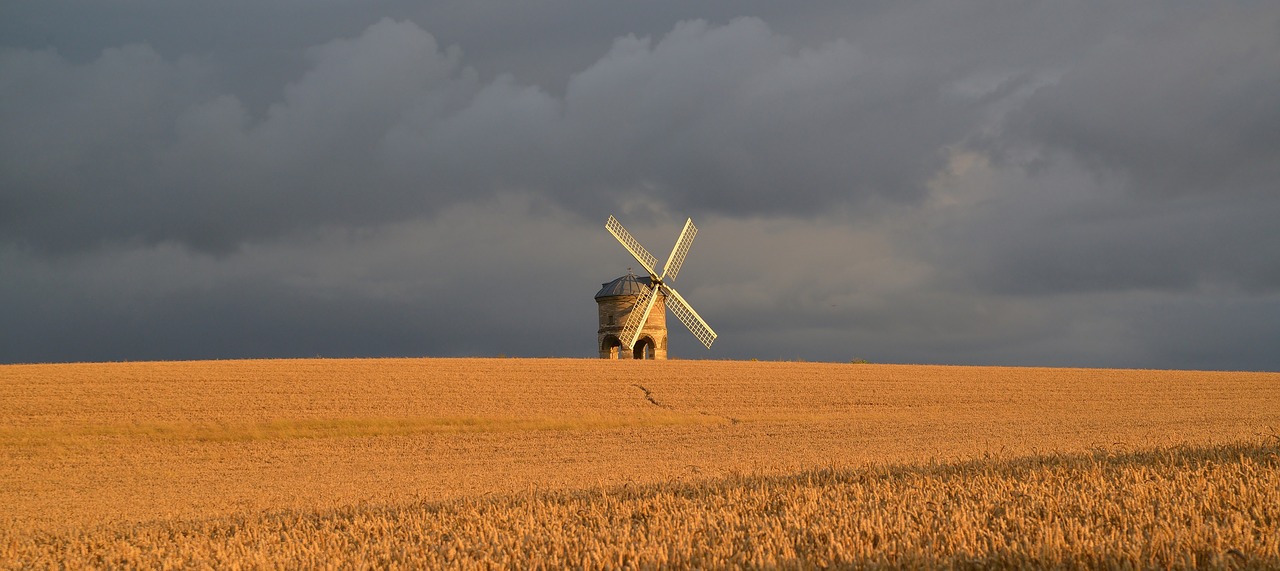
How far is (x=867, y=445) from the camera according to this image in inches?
846

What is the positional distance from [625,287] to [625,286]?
0.08 metres

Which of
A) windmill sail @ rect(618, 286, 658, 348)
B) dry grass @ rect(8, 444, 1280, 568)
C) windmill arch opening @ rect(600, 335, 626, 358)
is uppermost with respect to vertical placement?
windmill sail @ rect(618, 286, 658, 348)

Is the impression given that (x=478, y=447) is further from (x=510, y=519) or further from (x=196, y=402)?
(x=510, y=519)

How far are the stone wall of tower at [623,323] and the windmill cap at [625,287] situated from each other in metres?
0.20

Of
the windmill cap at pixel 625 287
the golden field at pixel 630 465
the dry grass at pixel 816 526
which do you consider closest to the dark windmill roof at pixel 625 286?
the windmill cap at pixel 625 287

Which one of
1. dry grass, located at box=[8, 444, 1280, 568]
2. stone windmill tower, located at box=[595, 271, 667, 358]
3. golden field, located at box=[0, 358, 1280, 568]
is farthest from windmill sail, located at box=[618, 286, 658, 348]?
dry grass, located at box=[8, 444, 1280, 568]

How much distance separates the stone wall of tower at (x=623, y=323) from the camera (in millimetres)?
46531

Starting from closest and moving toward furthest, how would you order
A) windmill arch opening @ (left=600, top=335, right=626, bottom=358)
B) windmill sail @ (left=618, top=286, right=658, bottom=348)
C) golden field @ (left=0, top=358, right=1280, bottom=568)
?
golden field @ (left=0, top=358, right=1280, bottom=568)
windmill sail @ (left=618, top=286, right=658, bottom=348)
windmill arch opening @ (left=600, top=335, right=626, bottom=358)

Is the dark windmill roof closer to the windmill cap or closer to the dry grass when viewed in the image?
the windmill cap

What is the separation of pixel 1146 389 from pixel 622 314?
22.5 meters

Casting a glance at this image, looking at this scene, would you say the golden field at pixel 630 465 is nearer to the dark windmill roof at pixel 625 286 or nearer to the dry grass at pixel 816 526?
the dry grass at pixel 816 526

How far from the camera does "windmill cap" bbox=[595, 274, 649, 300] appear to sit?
46.8m

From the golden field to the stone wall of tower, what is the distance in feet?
21.1

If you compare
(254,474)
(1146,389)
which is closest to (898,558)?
(254,474)
